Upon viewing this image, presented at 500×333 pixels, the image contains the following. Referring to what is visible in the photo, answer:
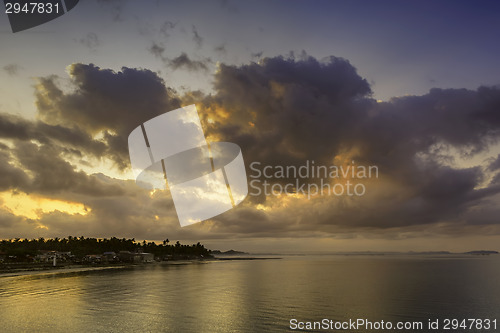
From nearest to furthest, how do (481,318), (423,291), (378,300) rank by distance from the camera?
(481,318) < (378,300) < (423,291)

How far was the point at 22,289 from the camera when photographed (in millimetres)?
62469

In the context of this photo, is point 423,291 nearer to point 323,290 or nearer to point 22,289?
point 323,290

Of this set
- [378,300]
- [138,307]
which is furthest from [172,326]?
[378,300]

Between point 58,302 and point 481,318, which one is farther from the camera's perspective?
point 58,302

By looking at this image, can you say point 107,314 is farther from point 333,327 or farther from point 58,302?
point 333,327

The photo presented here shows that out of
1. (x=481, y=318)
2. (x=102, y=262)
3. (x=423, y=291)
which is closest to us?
(x=481, y=318)

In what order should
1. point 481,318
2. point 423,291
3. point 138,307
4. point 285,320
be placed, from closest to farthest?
1. point 285,320
2. point 481,318
3. point 138,307
4. point 423,291

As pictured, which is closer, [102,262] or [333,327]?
[333,327]

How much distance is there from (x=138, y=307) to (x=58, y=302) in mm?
11833

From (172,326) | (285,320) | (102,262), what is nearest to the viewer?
(172,326)

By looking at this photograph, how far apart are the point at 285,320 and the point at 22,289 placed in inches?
1904

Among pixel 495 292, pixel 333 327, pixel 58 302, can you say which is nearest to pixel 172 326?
pixel 333 327

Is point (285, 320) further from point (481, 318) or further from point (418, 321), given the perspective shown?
point (481, 318)

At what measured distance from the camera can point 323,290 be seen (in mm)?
67625
